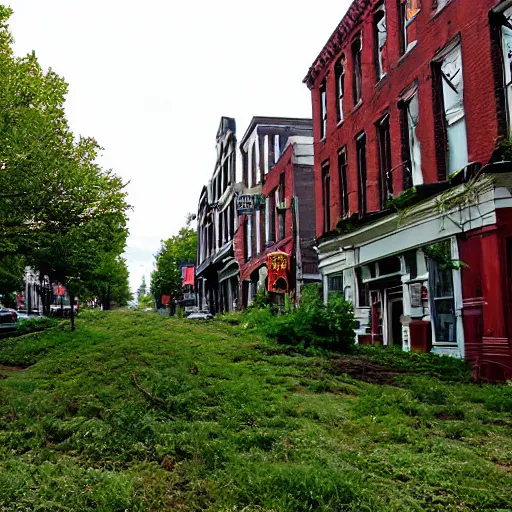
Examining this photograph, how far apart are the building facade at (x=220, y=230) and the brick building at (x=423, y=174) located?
57.4ft

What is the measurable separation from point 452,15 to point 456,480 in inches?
441

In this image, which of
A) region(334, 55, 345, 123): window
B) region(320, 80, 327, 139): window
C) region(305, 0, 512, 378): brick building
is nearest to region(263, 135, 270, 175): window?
region(320, 80, 327, 139): window

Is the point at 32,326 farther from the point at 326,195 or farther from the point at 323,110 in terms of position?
the point at 323,110

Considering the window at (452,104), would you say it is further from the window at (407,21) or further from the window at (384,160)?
the window at (384,160)

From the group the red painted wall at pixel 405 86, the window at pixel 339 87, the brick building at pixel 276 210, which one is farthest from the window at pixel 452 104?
the brick building at pixel 276 210

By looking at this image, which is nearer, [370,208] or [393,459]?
[393,459]

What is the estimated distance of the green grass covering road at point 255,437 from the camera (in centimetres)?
468

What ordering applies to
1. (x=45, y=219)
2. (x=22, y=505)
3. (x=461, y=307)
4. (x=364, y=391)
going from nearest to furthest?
(x=22, y=505) < (x=364, y=391) < (x=461, y=307) < (x=45, y=219)

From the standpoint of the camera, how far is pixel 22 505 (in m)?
4.56

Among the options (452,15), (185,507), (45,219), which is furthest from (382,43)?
(185,507)

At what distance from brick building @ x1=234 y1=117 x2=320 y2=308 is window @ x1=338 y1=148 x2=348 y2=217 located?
445 cm

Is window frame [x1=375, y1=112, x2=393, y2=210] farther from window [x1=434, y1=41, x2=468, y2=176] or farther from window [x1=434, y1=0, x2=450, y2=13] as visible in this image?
window [x1=434, y1=0, x2=450, y2=13]

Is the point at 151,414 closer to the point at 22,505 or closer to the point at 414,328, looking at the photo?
the point at 22,505

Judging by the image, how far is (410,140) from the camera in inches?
585
